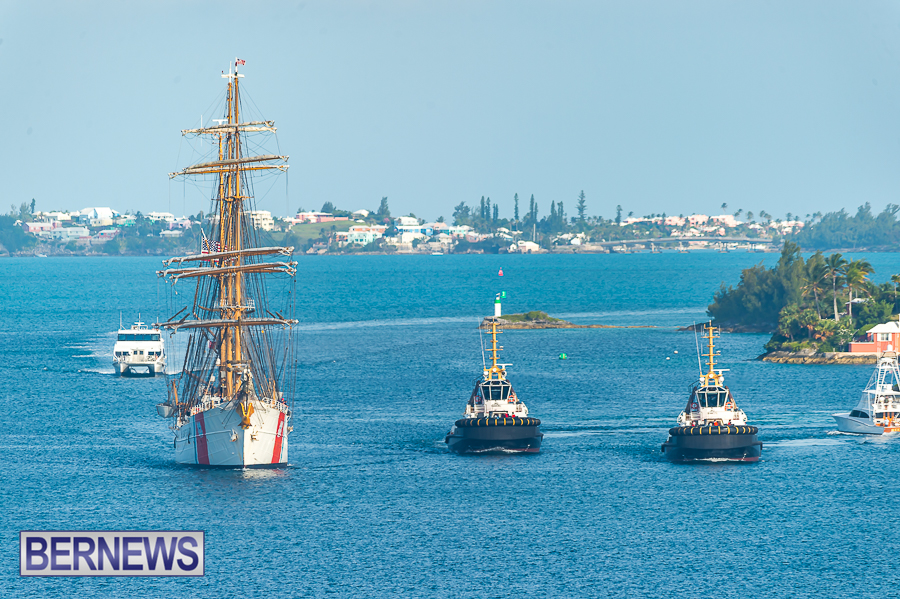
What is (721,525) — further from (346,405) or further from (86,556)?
(346,405)

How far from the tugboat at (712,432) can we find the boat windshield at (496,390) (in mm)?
12466

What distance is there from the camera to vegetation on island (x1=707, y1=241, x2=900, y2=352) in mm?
161125

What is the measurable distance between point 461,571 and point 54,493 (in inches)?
1208

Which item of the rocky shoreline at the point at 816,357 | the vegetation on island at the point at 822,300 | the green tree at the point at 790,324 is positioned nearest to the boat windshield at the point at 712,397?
the rocky shoreline at the point at 816,357

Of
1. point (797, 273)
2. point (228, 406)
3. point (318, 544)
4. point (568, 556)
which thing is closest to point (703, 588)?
point (568, 556)

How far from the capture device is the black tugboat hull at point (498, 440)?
10044 centimetres

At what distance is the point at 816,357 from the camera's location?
157625mm

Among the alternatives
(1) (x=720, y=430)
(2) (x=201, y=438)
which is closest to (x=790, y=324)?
(1) (x=720, y=430)

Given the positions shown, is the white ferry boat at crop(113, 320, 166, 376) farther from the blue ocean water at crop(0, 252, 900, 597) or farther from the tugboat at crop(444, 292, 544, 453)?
the tugboat at crop(444, 292, 544, 453)

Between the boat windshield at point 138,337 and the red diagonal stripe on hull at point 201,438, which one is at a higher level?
the boat windshield at point 138,337

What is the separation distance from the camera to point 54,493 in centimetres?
8812

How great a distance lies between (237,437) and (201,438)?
340 cm

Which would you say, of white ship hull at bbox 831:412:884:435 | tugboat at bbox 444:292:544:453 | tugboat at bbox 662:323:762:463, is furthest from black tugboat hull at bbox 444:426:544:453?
white ship hull at bbox 831:412:884:435

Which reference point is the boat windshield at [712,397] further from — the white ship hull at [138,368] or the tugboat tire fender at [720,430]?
the white ship hull at [138,368]
